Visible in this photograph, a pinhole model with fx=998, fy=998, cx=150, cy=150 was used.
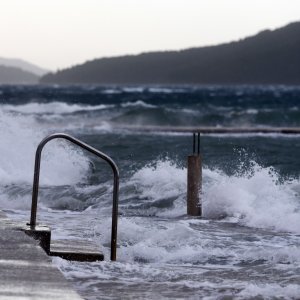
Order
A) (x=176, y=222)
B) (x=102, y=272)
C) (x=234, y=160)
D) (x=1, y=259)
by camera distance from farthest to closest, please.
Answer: (x=234, y=160) < (x=176, y=222) < (x=102, y=272) < (x=1, y=259)

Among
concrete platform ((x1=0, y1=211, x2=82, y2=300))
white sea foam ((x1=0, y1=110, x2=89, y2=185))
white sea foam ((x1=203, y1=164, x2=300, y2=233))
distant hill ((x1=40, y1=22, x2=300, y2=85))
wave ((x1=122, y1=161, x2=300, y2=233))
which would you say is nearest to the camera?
concrete platform ((x1=0, y1=211, x2=82, y2=300))

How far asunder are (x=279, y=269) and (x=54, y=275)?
2577 millimetres

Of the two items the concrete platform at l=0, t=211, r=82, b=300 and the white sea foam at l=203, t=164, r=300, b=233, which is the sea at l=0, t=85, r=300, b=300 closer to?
the white sea foam at l=203, t=164, r=300, b=233

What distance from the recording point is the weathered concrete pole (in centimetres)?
1143

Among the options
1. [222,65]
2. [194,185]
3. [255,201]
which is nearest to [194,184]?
[194,185]

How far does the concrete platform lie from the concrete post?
460 centimetres

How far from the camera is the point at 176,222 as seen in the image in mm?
10945

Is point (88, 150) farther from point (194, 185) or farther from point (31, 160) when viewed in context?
point (31, 160)

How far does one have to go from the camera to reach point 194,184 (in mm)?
11539

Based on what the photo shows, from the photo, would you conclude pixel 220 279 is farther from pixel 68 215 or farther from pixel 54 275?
pixel 68 215

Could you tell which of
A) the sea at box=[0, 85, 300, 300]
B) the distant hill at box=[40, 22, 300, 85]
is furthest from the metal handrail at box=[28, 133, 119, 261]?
the distant hill at box=[40, 22, 300, 85]

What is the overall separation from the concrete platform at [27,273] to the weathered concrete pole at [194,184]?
4.60m

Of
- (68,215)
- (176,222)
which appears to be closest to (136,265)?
(176,222)

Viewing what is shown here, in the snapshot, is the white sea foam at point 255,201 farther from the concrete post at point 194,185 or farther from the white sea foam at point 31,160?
the white sea foam at point 31,160
